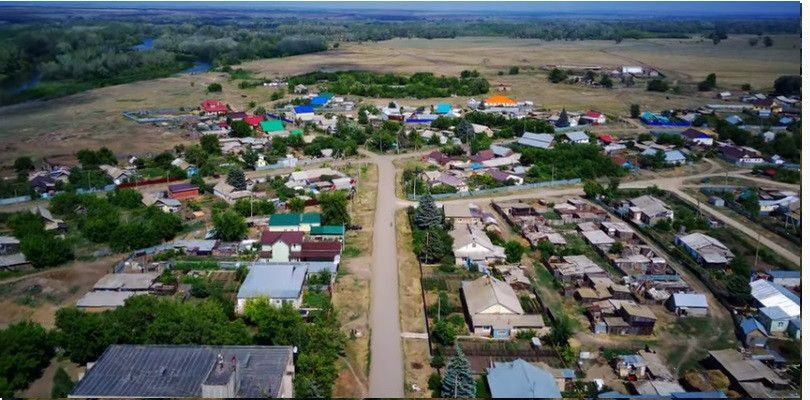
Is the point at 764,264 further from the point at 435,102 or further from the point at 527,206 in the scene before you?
the point at 435,102

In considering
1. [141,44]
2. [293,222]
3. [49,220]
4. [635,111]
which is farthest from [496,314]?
[141,44]

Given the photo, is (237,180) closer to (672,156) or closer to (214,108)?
(214,108)

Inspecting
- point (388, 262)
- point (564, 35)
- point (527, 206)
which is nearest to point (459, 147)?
point (527, 206)

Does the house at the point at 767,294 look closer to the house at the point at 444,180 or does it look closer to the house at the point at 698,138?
the house at the point at 444,180

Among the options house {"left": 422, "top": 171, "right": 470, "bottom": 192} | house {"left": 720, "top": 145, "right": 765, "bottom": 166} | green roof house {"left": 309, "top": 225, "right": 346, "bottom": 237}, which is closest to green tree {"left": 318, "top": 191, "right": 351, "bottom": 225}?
green roof house {"left": 309, "top": 225, "right": 346, "bottom": 237}

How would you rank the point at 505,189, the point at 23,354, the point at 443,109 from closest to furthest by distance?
1. the point at 23,354
2. the point at 505,189
3. the point at 443,109

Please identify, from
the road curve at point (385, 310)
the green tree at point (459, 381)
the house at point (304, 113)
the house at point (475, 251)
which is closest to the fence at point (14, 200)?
the road curve at point (385, 310)
